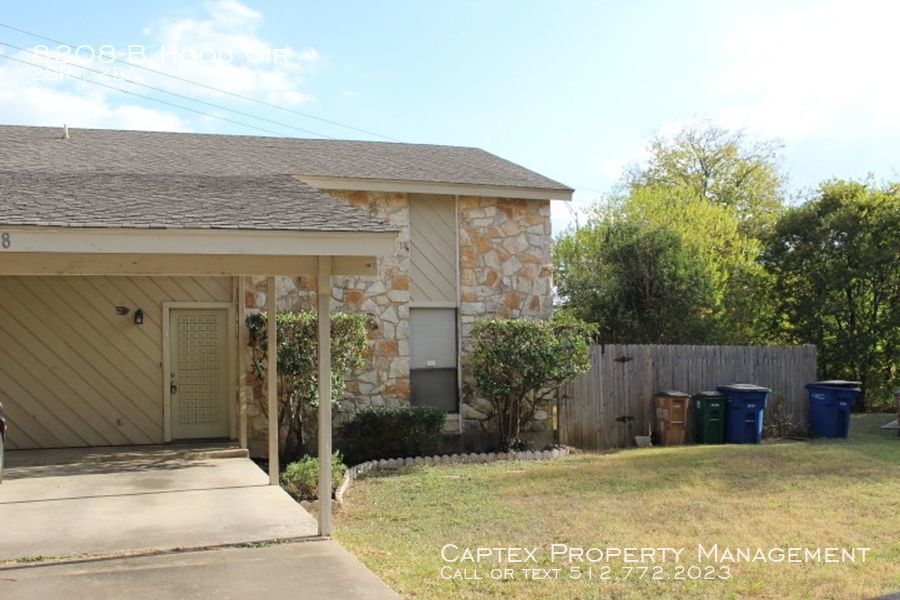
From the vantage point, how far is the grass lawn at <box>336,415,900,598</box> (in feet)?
21.8

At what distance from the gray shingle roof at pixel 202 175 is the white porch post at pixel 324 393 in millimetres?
510

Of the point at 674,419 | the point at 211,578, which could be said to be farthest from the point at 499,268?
the point at 211,578

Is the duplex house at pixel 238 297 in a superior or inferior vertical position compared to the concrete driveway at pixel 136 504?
superior

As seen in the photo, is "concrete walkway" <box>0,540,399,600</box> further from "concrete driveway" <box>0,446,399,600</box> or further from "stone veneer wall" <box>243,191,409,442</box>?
"stone veneer wall" <box>243,191,409,442</box>

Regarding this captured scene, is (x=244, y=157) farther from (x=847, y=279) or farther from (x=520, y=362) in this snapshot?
(x=847, y=279)

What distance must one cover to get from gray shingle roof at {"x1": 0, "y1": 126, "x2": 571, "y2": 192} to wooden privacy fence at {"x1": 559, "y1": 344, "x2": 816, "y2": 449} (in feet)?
10.6

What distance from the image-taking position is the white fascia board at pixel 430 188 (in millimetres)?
14031

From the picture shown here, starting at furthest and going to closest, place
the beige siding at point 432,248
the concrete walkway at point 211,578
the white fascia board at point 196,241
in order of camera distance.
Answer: the beige siding at point 432,248
the white fascia board at point 196,241
the concrete walkway at point 211,578

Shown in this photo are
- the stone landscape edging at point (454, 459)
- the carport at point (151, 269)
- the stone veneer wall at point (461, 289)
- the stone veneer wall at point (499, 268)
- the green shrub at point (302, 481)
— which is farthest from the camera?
the stone veneer wall at point (499, 268)

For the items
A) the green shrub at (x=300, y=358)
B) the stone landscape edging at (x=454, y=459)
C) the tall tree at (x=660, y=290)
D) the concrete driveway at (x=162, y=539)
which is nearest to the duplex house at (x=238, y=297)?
the green shrub at (x=300, y=358)

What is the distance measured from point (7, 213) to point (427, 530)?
4.52 m

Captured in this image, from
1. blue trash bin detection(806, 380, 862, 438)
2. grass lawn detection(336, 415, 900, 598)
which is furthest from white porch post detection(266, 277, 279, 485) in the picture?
blue trash bin detection(806, 380, 862, 438)

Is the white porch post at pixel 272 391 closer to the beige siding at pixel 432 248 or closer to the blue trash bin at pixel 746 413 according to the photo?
the beige siding at pixel 432 248

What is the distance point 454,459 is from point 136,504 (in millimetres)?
5422
